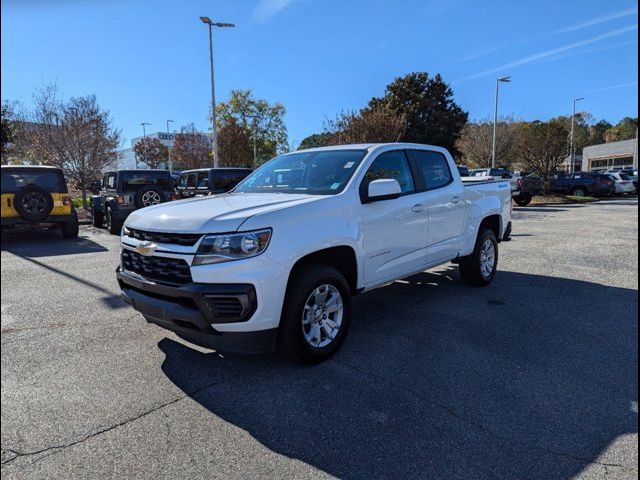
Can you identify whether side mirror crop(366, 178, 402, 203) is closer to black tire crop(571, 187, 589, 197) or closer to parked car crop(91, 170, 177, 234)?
parked car crop(91, 170, 177, 234)

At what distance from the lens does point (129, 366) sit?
371 centimetres

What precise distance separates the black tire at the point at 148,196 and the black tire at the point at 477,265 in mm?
8432

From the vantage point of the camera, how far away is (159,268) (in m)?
3.48

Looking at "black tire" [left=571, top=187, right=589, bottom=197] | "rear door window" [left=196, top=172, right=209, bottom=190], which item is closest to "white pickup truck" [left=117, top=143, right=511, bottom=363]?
"rear door window" [left=196, top=172, right=209, bottom=190]

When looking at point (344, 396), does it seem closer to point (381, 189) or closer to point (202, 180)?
point (381, 189)

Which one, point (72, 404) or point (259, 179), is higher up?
point (259, 179)

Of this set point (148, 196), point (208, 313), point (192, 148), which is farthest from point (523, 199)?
point (192, 148)

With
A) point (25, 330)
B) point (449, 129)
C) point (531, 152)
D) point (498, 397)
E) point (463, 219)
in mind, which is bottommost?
point (498, 397)

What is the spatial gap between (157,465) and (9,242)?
6.01 ft

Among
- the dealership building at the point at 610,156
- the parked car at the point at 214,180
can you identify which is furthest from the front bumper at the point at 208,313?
the dealership building at the point at 610,156

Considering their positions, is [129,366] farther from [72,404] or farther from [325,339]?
[325,339]

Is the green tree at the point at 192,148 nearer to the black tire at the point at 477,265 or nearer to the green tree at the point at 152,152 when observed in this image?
the green tree at the point at 152,152

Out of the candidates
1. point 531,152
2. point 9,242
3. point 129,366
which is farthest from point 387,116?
point 9,242

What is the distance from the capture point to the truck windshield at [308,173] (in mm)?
4309
